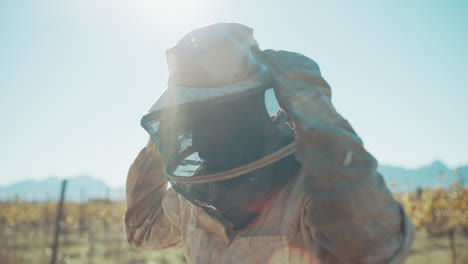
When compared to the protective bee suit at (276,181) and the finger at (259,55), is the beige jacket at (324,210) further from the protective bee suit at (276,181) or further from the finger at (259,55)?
the finger at (259,55)

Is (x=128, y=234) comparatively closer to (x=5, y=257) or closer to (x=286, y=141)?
(x=286, y=141)

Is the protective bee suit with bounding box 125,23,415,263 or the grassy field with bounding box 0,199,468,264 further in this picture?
the grassy field with bounding box 0,199,468,264

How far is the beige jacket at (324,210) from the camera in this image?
108cm

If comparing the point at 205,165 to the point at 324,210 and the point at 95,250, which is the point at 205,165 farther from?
the point at 95,250

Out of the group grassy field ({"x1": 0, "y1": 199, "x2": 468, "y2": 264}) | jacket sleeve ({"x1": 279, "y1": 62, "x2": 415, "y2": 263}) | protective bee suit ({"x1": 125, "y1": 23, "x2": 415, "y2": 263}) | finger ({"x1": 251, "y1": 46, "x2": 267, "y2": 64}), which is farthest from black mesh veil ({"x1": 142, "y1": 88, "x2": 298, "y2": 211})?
grassy field ({"x1": 0, "y1": 199, "x2": 468, "y2": 264})

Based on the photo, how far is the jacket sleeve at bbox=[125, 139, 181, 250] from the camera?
2.17 metres

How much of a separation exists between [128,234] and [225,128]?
47.6 inches

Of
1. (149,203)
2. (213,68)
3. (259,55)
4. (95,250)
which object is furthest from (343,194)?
(95,250)

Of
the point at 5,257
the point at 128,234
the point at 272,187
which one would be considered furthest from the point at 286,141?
the point at 5,257

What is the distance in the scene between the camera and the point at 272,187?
149cm

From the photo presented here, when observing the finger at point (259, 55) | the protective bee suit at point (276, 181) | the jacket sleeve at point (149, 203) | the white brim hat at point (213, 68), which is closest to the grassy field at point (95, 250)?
the jacket sleeve at point (149, 203)

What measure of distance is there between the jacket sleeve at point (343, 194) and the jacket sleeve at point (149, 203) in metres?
1.20

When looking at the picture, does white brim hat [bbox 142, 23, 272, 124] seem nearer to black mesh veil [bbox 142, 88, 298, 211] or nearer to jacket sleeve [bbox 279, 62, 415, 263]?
black mesh veil [bbox 142, 88, 298, 211]

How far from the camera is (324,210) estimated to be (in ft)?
3.68
